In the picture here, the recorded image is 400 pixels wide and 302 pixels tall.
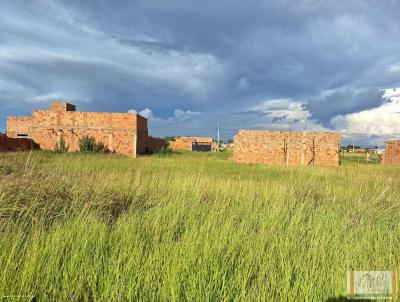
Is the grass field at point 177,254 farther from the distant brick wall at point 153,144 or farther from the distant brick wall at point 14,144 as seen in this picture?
the distant brick wall at point 153,144

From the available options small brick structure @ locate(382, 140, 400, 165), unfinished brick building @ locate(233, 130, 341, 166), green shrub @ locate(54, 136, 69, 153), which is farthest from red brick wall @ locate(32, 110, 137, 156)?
small brick structure @ locate(382, 140, 400, 165)

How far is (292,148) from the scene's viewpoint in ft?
74.9

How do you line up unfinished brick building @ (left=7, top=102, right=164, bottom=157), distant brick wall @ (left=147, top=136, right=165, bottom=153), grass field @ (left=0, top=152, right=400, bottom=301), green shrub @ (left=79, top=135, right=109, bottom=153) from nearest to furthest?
grass field @ (left=0, top=152, right=400, bottom=301)
green shrub @ (left=79, top=135, right=109, bottom=153)
unfinished brick building @ (left=7, top=102, right=164, bottom=157)
distant brick wall @ (left=147, top=136, right=165, bottom=153)

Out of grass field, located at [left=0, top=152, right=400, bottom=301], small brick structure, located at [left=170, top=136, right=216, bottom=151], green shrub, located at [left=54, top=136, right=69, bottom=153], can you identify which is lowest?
grass field, located at [left=0, top=152, right=400, bottom=301]

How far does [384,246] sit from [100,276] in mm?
3092

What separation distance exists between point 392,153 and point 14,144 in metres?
31.8

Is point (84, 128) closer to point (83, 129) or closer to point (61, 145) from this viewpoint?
point (83, 129)

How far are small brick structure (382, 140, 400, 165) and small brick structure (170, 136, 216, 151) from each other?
25.9m

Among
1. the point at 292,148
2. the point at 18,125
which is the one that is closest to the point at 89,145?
the point at 18,125

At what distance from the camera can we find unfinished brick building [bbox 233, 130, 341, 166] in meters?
22.7

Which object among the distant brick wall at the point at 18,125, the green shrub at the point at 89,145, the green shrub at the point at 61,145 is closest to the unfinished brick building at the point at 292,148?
the green shrub at the point at 89,145

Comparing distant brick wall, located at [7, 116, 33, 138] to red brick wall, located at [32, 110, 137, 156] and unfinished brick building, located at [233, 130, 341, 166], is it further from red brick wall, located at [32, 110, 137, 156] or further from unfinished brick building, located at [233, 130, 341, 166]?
unfinished brick building, located at [233, 130, 341, 166]

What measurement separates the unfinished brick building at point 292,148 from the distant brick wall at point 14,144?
16.5 m

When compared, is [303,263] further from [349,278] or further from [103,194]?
[103,194]
